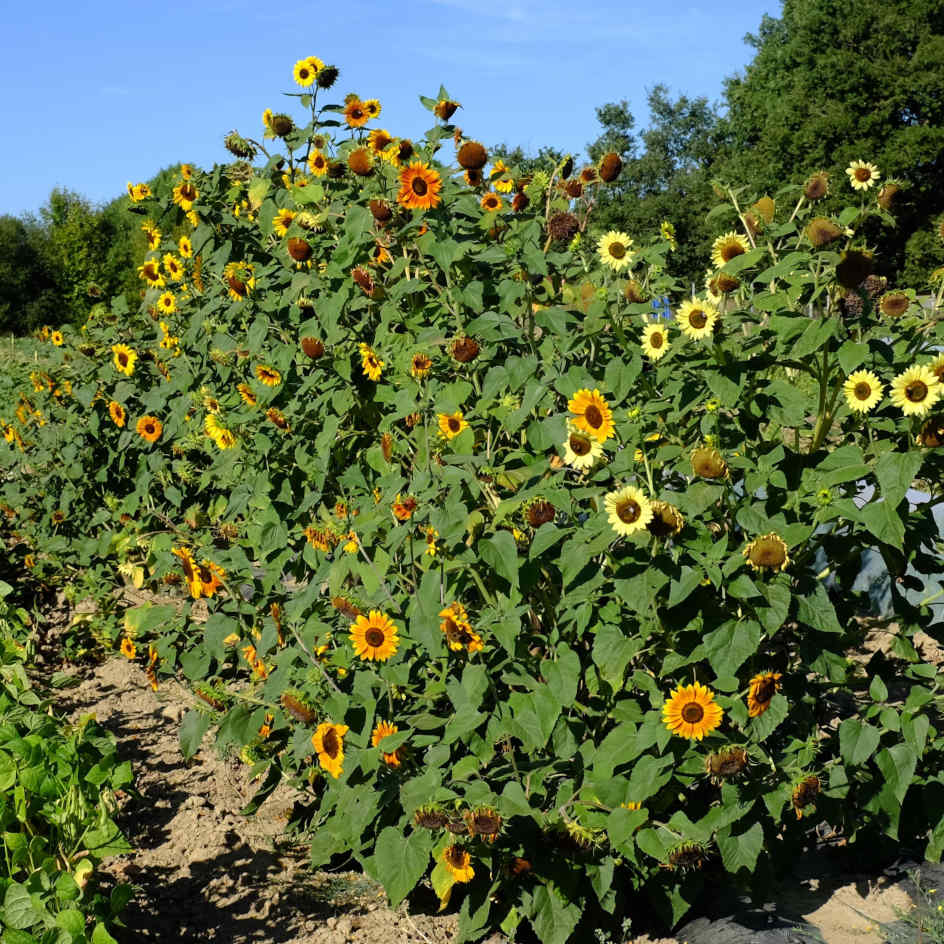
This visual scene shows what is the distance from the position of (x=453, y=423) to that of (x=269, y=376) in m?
0.93

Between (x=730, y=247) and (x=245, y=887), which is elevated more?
(x=730, y=247)

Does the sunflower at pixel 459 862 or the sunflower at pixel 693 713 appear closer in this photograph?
the sunflower at pixel 693 713

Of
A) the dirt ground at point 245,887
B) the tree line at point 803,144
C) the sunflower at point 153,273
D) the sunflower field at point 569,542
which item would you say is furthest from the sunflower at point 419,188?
the tree line at point 803,144

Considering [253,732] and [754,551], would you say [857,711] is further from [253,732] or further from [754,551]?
[253,732]

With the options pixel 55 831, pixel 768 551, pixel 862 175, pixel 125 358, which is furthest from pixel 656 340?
pixel 125 358

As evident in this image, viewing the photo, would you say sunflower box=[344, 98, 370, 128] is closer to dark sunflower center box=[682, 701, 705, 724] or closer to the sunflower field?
the sunflower field

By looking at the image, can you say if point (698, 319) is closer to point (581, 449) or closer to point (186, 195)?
point (581, 449)

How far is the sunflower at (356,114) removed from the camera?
339 centimetres

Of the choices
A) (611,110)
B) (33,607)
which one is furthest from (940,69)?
(33,607)

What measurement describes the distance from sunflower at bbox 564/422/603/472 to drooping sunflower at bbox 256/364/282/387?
1276 millimetres

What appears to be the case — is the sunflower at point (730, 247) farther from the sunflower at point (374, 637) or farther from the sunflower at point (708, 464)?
the sunflower at point (374, 637)

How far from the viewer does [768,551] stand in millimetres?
2254

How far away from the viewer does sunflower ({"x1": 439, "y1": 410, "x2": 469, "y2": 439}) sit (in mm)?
2691

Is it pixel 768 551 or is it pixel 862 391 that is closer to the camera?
pixel 768 551
